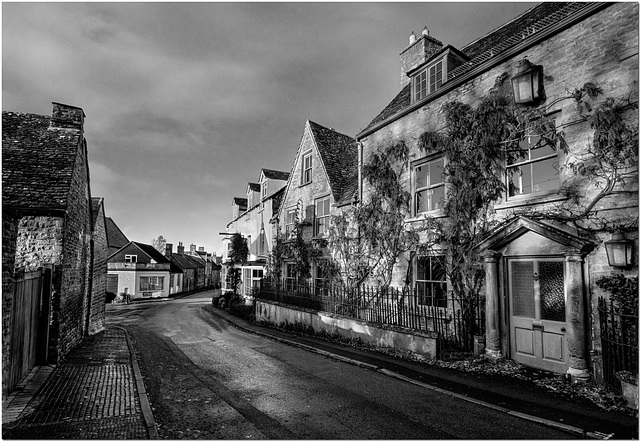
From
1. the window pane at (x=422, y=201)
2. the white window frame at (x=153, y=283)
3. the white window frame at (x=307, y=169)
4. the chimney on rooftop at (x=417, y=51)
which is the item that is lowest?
the white window frame at (x=153, y=283)

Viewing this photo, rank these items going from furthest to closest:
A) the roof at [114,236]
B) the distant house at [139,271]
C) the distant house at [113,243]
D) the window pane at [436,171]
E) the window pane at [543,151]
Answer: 1. the roof at [114,236]
2. the distant house at [139,271]
3. the distant house at [113,243]
4. the window pane at [436,171]
5. the window pane at [543,151]

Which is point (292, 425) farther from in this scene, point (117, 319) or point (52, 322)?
point (117, 319)

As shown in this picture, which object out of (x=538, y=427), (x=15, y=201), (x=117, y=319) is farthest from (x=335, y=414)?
(x=117, y=319)

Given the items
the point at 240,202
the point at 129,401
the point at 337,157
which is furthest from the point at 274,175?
the point at 129,401

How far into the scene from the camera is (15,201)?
1024 cm

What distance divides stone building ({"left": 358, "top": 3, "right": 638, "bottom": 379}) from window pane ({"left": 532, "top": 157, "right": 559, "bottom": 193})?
26 millimetres

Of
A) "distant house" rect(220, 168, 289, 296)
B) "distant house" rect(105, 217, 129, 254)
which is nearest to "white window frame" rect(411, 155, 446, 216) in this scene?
"distant house" rect(220, 168, 289, 296)

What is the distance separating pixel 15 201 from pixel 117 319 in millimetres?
16667

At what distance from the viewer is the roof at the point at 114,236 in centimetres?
4753

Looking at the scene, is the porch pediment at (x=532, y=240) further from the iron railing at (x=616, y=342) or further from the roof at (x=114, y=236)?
the roof at (x=114, y=236)

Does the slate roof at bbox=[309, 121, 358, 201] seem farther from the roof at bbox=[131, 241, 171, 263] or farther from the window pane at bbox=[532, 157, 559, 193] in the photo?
the roof at bbox=[131, 241, 171, 263]

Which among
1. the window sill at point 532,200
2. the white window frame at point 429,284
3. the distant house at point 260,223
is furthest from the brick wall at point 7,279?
the distant house at point 260,223

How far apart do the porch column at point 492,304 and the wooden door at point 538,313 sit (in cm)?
32

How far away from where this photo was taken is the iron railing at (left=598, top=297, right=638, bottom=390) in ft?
23.0
